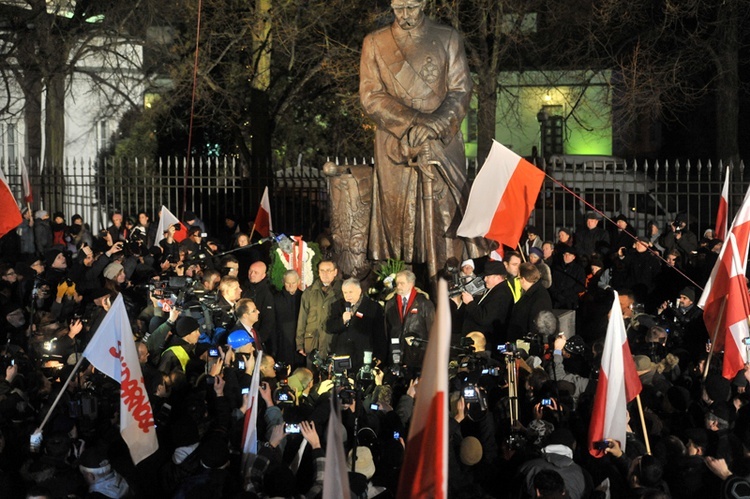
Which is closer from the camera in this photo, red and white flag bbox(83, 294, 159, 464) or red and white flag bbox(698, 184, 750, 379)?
red and white flag bbox(83, 294, 159, 464)

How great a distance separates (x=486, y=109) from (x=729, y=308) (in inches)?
528

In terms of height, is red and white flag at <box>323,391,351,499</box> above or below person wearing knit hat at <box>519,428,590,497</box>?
above

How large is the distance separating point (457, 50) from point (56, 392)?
5410 mm

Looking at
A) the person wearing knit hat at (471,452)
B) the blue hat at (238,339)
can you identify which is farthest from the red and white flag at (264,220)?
the person wearing knit hat at (471,452)

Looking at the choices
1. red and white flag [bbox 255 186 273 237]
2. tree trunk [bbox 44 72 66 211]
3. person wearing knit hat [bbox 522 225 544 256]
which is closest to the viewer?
person wearing knit hat [bbox 522 225 544 256]

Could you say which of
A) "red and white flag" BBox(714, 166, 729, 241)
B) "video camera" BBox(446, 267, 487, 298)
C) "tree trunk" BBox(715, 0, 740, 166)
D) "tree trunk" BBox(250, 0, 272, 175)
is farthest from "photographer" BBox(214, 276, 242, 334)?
"tree trunk" BBox(715, 0, 740, 166)

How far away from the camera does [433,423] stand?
16.7 ft

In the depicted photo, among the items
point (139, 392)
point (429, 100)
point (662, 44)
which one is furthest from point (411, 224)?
point (662, 44)

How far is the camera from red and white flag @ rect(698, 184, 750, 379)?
9727 millimetres

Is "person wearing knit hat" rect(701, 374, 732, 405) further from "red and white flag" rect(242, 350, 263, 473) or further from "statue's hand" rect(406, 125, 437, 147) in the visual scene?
"statue's hand" rect(406, 125, 437, 147)

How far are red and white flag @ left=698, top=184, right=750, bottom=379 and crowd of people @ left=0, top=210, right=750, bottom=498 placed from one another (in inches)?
8.0

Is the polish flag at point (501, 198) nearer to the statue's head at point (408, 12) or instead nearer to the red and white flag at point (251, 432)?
the statue's head at point (408, 12)

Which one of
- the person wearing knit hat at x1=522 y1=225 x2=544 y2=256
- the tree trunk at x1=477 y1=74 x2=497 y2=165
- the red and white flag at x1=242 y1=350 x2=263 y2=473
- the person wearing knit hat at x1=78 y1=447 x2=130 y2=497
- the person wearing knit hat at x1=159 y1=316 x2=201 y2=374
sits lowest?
the person wearing knit hat at x1=78 y1=447 x2=130 y2=497

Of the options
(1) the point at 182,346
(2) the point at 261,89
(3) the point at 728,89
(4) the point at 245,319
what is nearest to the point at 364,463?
(1) the point at 182,346
